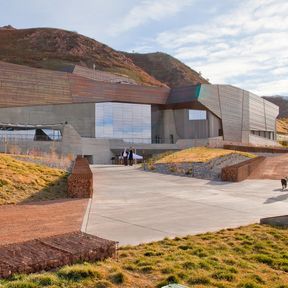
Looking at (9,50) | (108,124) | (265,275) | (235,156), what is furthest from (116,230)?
(9,50)

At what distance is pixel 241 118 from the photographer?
224ft

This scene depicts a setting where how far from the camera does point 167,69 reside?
162 meters

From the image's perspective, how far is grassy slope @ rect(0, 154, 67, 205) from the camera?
15281 mm

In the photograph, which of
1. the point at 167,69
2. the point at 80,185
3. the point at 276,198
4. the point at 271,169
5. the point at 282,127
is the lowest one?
the point at 276,198

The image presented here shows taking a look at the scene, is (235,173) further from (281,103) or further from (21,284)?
(281,103)

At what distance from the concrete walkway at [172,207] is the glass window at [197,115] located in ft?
138

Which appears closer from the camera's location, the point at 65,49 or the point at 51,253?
the point at 51,253

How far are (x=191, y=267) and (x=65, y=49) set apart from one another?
119 meters

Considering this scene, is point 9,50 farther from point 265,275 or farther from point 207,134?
point 265,275

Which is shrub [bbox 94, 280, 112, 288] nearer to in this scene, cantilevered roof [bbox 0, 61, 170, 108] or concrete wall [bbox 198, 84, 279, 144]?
cantilevered roof [bbox 0, 61, 170, 108]

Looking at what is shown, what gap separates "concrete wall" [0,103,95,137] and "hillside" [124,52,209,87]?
9631 cm

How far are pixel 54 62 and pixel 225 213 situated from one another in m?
85.4

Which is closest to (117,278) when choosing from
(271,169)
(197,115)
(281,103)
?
(271,169)

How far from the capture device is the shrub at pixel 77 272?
5.32m
